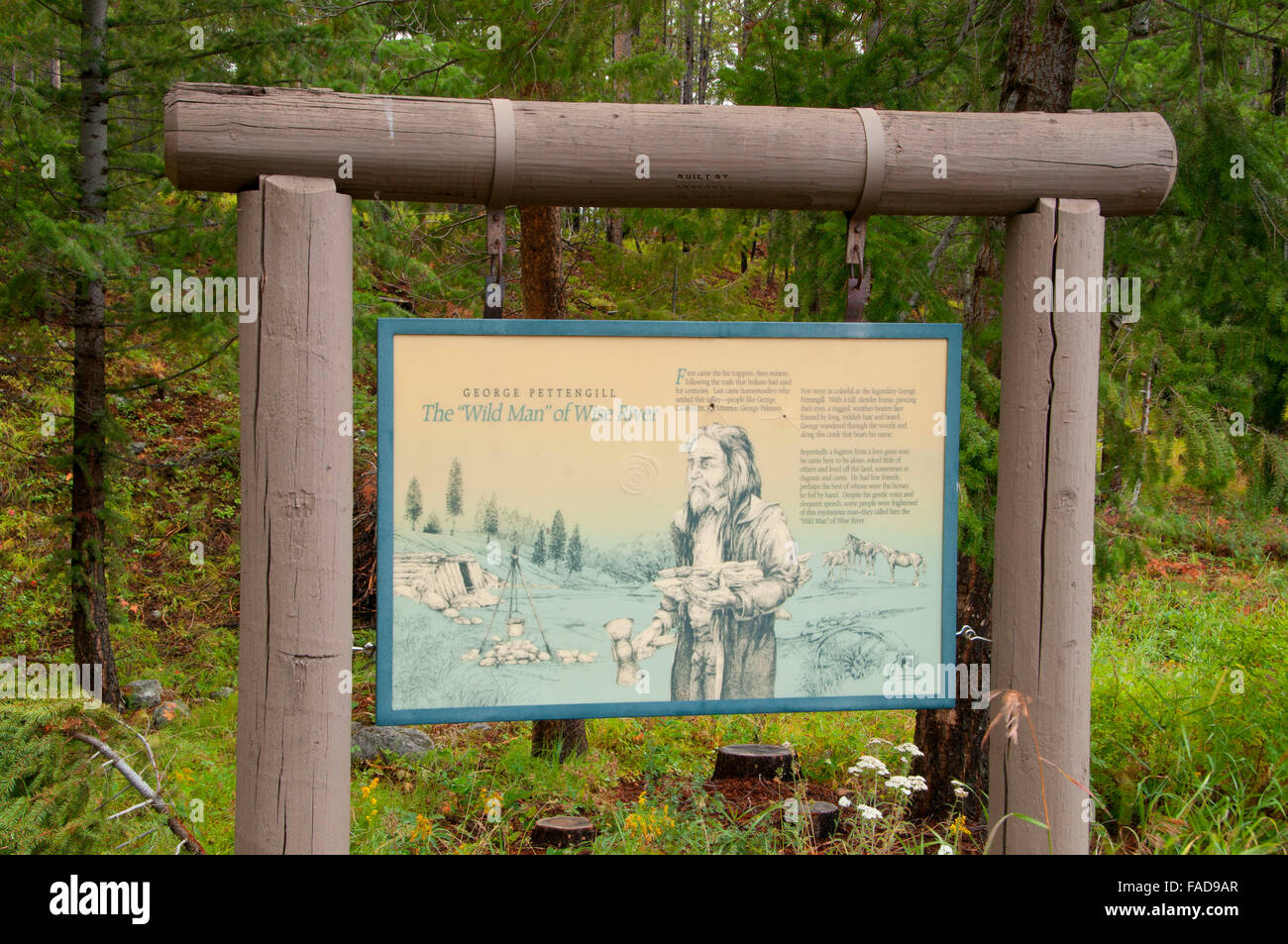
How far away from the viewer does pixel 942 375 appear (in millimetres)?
3168

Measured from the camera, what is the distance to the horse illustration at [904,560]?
3.19 meters

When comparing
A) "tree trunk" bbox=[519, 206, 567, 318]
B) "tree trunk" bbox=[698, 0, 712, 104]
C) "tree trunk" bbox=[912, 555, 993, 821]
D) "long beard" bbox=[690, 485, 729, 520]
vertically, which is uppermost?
"tree trunk" bbox=[698, 0, 712, 104]

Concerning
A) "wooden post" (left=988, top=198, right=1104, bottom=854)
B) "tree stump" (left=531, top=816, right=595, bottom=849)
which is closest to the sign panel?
"wooden post" (left=988, top=198, right=1104, bottom=854)

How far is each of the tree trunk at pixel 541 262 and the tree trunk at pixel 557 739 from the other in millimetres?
2891

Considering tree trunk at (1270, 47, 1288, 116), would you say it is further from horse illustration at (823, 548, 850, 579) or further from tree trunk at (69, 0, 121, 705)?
tree trunk at (69, 0, 121, 705)

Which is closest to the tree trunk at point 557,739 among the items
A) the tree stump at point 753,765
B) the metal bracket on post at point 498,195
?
the tree stump at point 753,765

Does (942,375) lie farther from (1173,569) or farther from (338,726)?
(1173,569)

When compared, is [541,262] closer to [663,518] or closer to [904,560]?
[663,518]

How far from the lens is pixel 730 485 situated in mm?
3066

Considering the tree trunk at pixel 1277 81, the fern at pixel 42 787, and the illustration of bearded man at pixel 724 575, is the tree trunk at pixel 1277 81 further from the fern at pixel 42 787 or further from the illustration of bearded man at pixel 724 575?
the fern at pixel 42 787

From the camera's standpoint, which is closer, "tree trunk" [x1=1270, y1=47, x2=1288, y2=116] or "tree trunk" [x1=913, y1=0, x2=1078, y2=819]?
"tree trunk" [x1=913, y1=0, x2=1078, y2=819]

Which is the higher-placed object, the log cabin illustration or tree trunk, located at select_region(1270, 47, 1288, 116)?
tree trunk, located at select_region(1270, 47, 1288, 116)

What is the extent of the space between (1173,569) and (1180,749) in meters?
8.84

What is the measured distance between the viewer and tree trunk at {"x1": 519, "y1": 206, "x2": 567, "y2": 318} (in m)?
6.56
